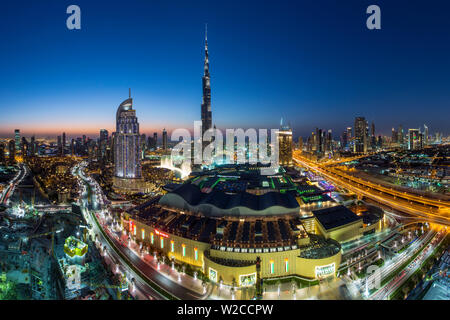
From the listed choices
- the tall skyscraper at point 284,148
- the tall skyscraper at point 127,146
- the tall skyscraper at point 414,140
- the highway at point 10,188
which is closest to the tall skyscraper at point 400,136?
the tall skyscraper at point 414,140

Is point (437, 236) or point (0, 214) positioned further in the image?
point (0, 214)

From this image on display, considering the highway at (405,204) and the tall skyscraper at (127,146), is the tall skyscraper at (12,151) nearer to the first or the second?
the tall skyscraper at (127,146)

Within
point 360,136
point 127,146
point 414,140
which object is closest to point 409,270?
point 127,146

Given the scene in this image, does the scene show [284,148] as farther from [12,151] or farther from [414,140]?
[12,151]

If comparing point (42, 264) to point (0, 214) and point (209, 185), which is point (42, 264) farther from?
point (0, 214)

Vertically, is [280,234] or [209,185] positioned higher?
[209,185]
